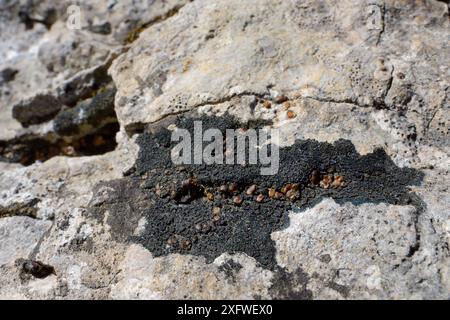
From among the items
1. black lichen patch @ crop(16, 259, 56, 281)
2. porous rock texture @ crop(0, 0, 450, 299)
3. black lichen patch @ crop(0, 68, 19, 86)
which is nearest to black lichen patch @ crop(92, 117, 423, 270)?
porous rock texture @ crop(0, 0, 450, 299)

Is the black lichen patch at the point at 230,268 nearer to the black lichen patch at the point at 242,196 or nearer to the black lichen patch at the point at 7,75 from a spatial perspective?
the black lichen patch at the point at 242,196

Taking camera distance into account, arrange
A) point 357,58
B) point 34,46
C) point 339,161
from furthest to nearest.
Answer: point 34,46 < point 357,58 < point 339,161

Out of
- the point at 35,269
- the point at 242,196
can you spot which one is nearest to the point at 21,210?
the point at 35,269

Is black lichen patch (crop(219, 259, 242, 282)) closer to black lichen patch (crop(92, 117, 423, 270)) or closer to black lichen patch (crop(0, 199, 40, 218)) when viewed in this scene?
black lichen patch (crop(92, 117, 423, 270))

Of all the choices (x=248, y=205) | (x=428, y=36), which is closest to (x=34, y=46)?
(x=248, y=205)

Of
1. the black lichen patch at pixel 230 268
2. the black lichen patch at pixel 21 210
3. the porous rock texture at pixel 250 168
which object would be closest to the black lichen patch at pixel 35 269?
the porous rock texture at pixel 250 168

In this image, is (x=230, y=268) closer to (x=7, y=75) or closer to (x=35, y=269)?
(x=35, y=269)
